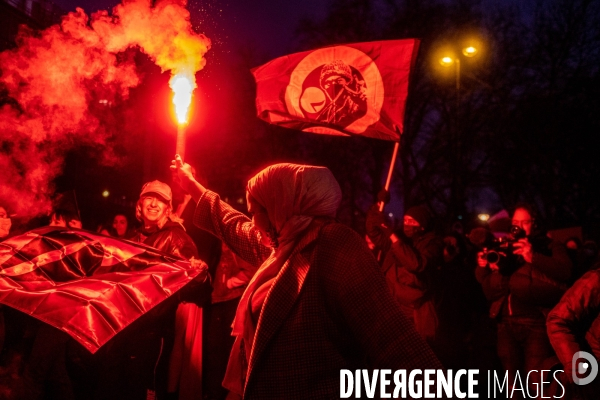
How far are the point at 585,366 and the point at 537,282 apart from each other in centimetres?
172

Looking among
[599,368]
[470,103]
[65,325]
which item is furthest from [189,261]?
[470,103]

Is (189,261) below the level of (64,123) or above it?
below

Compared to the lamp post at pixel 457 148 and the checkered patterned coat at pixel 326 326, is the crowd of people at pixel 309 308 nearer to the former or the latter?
the checkered patterned coat at pixel 326 326

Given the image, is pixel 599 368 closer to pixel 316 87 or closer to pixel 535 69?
pixel 316 87

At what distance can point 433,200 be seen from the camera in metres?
27.8

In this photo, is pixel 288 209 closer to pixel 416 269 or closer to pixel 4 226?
pixel 416 269

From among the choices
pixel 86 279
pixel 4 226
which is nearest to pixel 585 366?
pixel 86 279

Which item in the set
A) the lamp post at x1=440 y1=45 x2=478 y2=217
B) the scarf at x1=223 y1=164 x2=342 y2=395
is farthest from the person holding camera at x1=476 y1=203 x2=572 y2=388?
the lamp post at x1=440 y1=45 x2=478 y2=217

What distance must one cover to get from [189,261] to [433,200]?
24086mm

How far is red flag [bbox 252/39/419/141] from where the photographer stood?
7145 millimetres

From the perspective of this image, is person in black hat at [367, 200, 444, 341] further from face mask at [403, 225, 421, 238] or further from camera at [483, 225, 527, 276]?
camera at [483, 225, 527, 276]

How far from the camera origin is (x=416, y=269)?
620 centimetres

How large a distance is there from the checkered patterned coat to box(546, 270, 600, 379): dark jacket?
1946mm

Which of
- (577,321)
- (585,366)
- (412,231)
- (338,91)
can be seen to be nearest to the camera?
(585,366)
